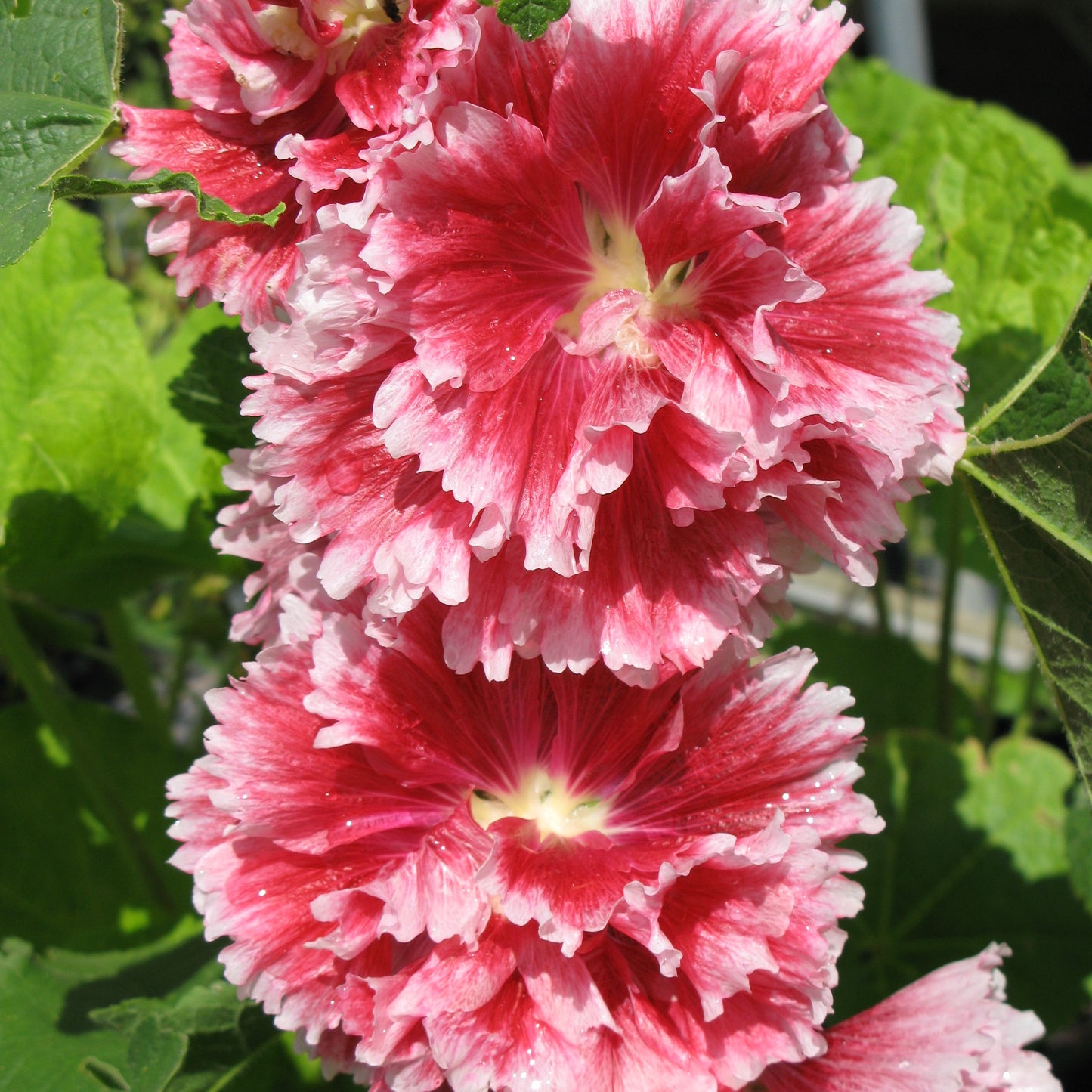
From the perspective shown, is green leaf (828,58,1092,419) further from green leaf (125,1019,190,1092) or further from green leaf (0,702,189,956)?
green leaf (0,702,189,956)

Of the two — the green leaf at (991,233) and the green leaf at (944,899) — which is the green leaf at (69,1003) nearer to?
the green leaf at (944,899)

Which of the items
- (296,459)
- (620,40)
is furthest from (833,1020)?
(620,40)

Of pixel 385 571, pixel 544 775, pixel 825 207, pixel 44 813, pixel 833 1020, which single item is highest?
pixel 825 207

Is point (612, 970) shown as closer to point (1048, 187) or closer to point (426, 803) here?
point (426, 803)

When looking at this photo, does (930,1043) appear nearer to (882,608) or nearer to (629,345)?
(629,345)

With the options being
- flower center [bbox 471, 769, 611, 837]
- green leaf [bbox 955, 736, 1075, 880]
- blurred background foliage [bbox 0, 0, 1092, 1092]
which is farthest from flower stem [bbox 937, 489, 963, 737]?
flower center [bbox 471, 769, 611, 837]

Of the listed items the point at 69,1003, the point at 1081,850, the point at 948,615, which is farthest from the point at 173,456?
the point at 1081,850
